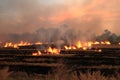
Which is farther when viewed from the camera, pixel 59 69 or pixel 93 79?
pixel 59 69

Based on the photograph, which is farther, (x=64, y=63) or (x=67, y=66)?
(x=64, y=63)

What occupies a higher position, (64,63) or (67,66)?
(64,63)

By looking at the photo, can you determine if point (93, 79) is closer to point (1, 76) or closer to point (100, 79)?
point (100, 79)

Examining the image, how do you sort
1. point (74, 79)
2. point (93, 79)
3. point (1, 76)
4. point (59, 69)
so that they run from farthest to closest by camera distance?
point (59, 69)
point (1, 76)
point (74, 79)
point (93, 79)

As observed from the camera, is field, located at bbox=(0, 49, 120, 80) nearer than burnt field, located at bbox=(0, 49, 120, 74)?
Yes

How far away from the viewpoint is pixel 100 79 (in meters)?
19.5

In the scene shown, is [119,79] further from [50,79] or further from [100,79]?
[50,79]

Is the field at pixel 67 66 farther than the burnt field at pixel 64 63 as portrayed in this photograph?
No

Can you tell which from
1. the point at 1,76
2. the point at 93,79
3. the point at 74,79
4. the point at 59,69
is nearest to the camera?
the point at 93,79

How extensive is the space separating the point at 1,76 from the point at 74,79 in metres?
5.37

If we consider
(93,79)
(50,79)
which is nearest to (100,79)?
(93,79)

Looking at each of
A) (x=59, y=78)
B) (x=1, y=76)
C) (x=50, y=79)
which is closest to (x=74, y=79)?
(x=59, y=78)

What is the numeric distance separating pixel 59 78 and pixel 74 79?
3.91 ft

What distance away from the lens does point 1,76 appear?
71.6 feet
